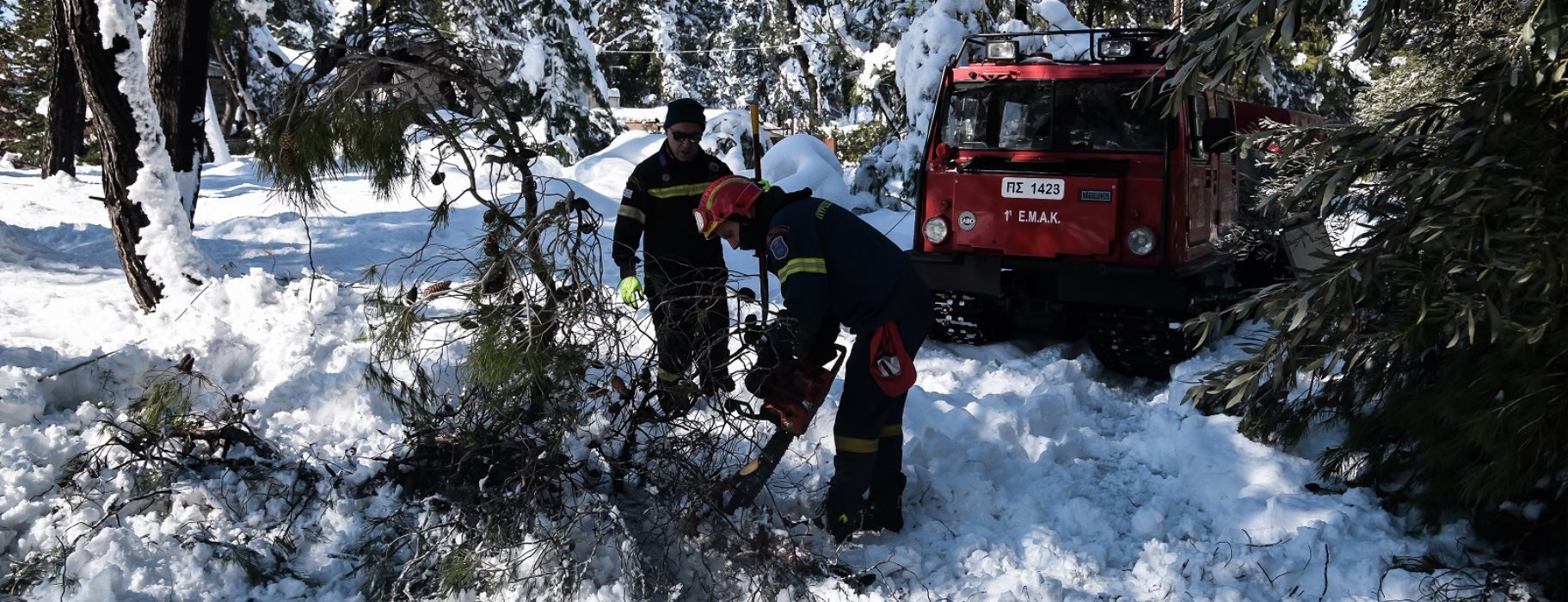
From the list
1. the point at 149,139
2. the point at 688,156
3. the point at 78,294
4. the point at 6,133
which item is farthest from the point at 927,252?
the point at 6,133

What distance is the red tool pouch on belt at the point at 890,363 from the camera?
3975 mm

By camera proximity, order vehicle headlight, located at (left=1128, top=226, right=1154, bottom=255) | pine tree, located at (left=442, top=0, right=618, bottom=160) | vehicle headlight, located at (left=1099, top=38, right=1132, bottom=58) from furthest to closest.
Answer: pine tree, located at (left=442, top=0, right=618, bottom=160), vehicle headlight, located at (left=1099, top=38, right=1132, bottom=58), vehicle headlight, located at (left=1128, top=226, right=1154, bottom=255)

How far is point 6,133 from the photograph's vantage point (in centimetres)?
2473

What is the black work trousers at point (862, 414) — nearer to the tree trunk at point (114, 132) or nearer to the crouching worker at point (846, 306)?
the crouching worker at point (846, 306)

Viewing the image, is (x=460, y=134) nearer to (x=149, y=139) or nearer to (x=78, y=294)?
(x=149, y=139)

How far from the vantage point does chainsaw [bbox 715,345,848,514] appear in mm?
3916

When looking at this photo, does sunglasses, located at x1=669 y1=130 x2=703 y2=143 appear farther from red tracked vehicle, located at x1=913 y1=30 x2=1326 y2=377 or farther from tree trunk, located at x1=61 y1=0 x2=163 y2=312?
tree trunk, located at x1=61 y1=0 x2=163 y2=312

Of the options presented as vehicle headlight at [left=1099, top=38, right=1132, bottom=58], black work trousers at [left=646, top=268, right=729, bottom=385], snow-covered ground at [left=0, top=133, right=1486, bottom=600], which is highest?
vehicle headlight at [left=1099, top=38, right=1132, bottom=58]

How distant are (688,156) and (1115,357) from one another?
3.59 metres

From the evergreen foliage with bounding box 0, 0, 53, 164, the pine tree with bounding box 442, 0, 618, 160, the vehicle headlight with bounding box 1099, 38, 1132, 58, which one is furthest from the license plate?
the evergreen foliage with bounding box 0, 0, 53, 164

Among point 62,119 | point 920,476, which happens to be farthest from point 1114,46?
point 62,119

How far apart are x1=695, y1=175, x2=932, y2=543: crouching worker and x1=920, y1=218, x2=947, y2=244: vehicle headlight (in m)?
3.00

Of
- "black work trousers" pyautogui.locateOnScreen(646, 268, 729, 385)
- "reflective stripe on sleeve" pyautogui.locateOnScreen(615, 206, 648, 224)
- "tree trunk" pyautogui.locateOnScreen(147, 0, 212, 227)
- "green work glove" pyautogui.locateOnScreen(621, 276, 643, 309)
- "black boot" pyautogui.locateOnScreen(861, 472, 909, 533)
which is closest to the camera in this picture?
"black work trousers" pyautogui.locateOnScreen(646, 268, 729, 385)

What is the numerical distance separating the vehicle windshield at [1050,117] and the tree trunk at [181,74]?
16.4ft
